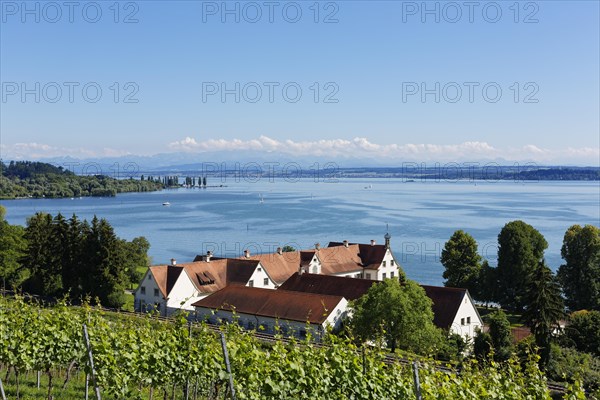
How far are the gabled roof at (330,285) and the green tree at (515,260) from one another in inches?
640

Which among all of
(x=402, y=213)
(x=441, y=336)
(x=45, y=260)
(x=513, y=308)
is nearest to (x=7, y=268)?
(x=45, y=260)

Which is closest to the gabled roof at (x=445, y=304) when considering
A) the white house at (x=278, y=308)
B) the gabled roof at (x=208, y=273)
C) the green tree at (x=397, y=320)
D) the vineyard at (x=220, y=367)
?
the green tree at (x=397, y=320)

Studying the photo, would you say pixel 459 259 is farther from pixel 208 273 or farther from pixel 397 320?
pixel 397 320

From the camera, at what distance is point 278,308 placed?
34562 millimetres

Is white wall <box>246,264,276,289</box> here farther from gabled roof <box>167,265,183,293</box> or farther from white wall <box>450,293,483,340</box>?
white wall <box>450,293,483,340</box>

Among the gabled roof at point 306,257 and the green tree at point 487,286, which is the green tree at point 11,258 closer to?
the gabled roof at point 306,257

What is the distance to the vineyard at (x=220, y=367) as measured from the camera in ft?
34.0

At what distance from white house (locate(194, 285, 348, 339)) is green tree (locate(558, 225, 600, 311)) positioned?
24.6 m

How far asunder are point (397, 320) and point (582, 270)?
86.7 feet

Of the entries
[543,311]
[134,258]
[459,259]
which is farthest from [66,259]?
[543,311]

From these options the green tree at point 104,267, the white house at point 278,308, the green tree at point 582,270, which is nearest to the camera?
the white house at point 278,308

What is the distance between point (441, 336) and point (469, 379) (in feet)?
67.6

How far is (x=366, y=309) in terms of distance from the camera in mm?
30766

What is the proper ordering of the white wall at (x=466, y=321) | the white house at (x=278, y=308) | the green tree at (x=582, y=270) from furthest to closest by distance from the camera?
the green tree at (x=582, y=270) < the white wall at (x=466, y=321) < the white house at (x=278, y=308)
